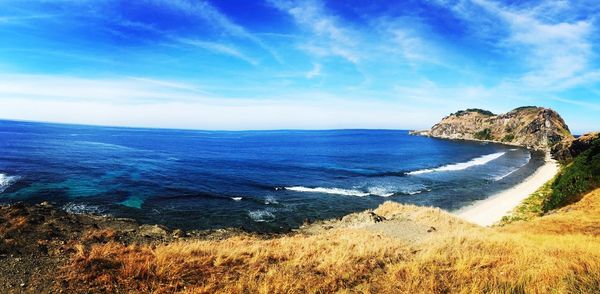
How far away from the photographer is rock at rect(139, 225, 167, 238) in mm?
22894

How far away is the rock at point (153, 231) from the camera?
75.1ft

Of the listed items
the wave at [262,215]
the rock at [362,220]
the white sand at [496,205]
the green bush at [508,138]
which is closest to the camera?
the rock at [362,220]

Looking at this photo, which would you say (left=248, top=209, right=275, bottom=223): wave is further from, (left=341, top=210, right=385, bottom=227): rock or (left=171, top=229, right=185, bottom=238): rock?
(left=171, top=229, right=185, bottom=238): rock

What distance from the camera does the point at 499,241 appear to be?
48.2ft

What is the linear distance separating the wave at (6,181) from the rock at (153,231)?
23418 millimetres

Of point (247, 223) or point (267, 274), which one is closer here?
point (267, 274)

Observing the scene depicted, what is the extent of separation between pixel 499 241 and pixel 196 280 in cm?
1308

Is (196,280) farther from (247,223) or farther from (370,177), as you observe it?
(370,177)

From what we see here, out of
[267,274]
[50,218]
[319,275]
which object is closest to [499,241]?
[319,275]

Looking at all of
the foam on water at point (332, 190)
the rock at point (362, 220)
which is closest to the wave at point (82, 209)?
the rock at point (362, 220)

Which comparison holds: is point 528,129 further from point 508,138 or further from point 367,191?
point 367,191

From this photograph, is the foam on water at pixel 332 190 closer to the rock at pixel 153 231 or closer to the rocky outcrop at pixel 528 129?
the rock at pixel 153 231

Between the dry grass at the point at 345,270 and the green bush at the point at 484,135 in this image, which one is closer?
the dry grass at the point at 345,270

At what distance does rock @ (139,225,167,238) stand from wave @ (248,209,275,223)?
960cm
